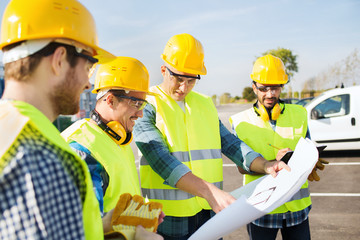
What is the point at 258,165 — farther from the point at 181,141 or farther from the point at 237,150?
the point at 181,141

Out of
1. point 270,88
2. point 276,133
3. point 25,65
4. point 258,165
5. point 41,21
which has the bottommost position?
point 258,165

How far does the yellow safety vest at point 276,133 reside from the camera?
2805mm

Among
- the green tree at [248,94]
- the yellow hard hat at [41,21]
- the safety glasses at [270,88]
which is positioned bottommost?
the green tree at [248,94]

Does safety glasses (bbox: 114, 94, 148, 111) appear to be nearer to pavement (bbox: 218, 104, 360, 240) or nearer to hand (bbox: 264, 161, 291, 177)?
hand (bbox: 264, 161, 291, 177)

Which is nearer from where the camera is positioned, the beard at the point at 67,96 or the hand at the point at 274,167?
the beard at the point at 67,96

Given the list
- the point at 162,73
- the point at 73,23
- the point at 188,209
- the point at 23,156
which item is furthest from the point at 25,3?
the point at 188,209

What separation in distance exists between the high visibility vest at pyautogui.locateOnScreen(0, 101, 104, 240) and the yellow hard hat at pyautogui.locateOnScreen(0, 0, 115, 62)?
0.91 ft

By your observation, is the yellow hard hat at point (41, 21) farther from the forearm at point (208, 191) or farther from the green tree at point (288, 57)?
the green tree at point (288, 57)

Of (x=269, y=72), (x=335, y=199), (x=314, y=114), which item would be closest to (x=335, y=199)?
(x=335, y=199)

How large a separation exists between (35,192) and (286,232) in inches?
95.1

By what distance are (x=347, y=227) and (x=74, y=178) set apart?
4.73 m

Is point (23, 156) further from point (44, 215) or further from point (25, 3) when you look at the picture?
point (25, 3)

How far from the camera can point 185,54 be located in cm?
234

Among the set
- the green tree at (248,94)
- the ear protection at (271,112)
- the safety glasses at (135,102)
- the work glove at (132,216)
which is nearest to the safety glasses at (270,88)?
the ear protection at (271,112)
